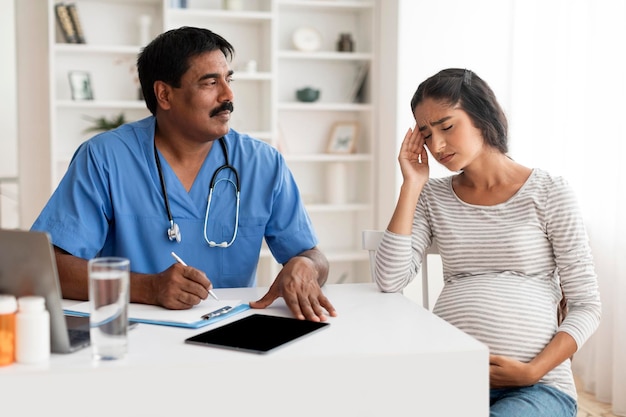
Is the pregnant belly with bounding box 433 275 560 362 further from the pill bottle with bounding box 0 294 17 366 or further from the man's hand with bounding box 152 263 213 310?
the pill bottle with bounding box 0 294 17 366

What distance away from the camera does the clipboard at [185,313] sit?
1401mm

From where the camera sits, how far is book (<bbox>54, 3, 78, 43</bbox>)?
3736 mm

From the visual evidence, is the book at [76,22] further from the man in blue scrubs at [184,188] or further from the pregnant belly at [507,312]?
the pregnant belly at [507,312]

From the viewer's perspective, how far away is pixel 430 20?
147 inches

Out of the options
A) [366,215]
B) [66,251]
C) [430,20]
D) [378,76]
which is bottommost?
[366,215]

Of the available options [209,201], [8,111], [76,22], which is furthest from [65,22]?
[209,201]

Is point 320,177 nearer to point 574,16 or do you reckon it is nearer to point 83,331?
point 574,16

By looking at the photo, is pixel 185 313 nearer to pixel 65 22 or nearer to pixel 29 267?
pixel 29 267

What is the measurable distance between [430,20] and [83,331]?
9.32 ft

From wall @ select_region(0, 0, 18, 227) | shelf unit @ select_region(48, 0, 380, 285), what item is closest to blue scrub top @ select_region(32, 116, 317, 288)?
shelf unit @ select_region(48, 0, 380, 285)

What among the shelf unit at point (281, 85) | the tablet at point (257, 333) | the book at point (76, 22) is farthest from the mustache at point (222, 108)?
the book at point (76, 22)

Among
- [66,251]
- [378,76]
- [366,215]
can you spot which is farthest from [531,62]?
[66,251]

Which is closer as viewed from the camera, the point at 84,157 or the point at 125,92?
the point at 84,157

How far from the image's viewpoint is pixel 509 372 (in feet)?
5.06
